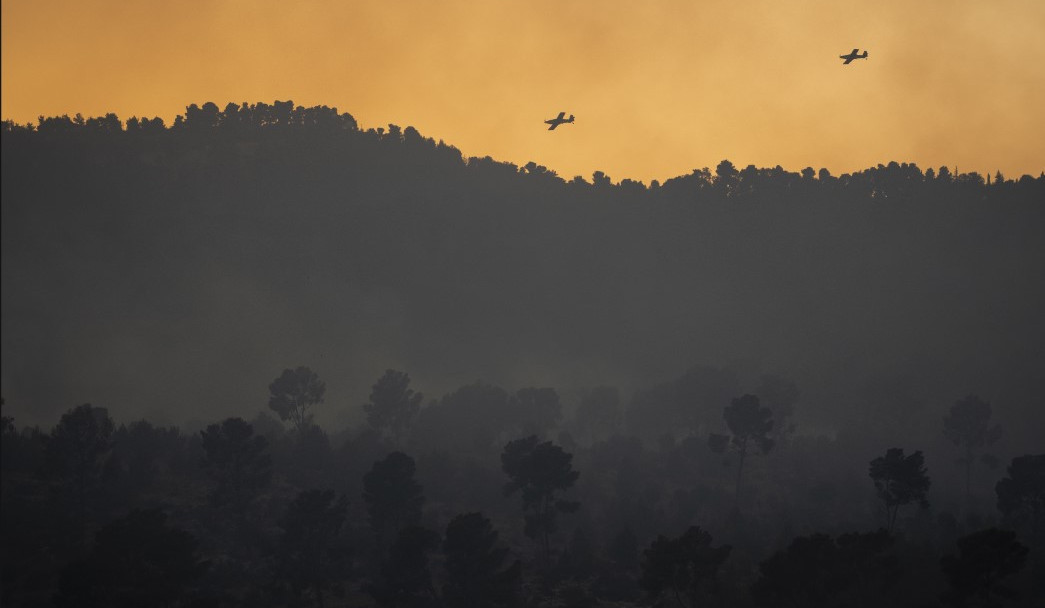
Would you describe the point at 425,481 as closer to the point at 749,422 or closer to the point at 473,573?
the point at 473,573

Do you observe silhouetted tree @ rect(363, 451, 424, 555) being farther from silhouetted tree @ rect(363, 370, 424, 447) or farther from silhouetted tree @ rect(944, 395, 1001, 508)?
silhouetted tree @ rect(944, 395, 1001, 508)

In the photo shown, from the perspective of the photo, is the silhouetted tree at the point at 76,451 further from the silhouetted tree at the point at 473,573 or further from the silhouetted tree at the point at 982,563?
the silhouetted tree at the point at 982,563

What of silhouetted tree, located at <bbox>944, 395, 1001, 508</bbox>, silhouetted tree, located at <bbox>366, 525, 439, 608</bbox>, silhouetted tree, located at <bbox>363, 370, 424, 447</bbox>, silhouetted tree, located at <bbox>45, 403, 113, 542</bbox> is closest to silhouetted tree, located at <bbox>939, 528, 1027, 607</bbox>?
silhouetted tree, located at <bbox>366, 525, 439, 608</bbox>

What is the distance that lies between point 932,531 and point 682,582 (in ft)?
143

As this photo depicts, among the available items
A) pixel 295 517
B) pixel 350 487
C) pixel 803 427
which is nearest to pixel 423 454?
pixel 350 487

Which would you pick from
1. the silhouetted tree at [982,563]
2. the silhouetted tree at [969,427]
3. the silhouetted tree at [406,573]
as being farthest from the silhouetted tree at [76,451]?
the silhouetted tree at [969,427]

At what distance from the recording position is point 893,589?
6938 cm

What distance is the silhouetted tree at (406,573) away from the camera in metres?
71.2

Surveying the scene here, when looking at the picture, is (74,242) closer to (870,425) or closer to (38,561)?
(38,561)

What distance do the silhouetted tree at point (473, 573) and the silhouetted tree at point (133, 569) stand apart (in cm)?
1862

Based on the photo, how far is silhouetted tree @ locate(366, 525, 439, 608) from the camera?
7119 centimetres

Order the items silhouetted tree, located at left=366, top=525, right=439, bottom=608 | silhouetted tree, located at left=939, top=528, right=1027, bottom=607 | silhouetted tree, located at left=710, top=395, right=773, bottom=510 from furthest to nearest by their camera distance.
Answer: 1. silhouetted tree, located at left=710, top=395, right=773, bottom=510
2. silhouetted tree, located at left=366, top=525, right=439, bottom=608
3. silhouetted tree, located at left=939, top=528, right=1027, bottom=607

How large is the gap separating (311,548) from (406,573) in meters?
11.6

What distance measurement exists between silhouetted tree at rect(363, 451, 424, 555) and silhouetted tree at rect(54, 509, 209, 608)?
17.7m
